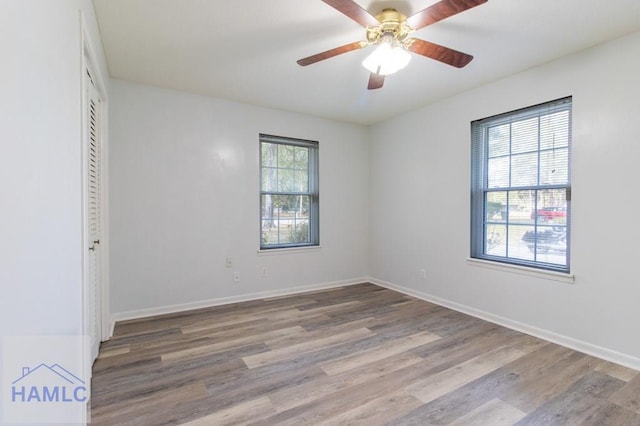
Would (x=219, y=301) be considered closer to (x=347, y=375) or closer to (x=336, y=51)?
(x=347, y=375)

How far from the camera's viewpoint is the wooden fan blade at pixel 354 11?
5.31 ft

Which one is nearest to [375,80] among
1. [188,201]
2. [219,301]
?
[188,201]

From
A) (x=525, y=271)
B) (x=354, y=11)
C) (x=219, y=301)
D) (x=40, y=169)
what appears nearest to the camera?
(x=40, y=169)

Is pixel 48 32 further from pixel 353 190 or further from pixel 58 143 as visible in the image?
pixel 353 190

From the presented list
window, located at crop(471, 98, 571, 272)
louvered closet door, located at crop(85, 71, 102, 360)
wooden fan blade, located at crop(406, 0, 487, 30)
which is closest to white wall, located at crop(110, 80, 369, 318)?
louvered closet door, located at crop(85, 71, 102, 360)

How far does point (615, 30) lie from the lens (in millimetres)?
2299

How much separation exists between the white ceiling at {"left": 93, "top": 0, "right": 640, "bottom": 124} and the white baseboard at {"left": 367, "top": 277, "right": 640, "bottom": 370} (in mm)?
2291

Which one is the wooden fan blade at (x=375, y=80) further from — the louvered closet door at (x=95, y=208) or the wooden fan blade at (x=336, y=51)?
the louvered closet door at (x=95, y=208)

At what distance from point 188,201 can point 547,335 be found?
384 cm

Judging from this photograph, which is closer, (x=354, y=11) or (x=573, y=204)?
(x=354, y=11)

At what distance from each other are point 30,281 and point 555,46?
11.7 feet

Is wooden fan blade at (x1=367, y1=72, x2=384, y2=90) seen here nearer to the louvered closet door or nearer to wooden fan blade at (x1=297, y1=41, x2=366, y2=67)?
wooden fan blade at (x1=297, y1=41, x2=366, y2=67)

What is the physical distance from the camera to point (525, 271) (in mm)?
2975

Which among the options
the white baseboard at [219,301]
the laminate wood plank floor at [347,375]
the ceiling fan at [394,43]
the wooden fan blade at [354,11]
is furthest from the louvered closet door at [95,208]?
the wooden fan blade at [354,11]
